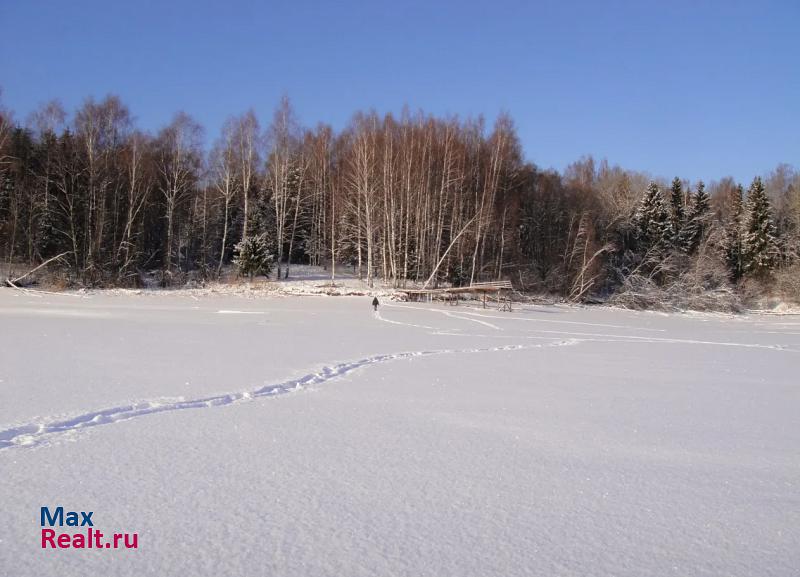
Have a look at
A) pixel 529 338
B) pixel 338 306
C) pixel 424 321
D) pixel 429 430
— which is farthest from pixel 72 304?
pixel 429 430

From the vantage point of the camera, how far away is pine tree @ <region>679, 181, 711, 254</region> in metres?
49.9

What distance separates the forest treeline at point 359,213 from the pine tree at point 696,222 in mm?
869

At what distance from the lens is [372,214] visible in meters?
38.7

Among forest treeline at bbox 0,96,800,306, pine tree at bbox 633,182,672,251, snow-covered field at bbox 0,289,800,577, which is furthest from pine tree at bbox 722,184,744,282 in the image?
snow-covered field at bbox 0,289,800,577

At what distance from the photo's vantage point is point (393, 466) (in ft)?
14.6

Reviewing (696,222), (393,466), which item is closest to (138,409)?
(393,466)

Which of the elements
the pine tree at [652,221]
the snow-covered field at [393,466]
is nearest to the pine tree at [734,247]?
the pine tree at [652,221]

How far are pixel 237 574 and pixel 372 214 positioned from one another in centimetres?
3650

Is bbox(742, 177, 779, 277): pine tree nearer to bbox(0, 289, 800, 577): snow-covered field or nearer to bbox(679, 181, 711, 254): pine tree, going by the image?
bbox(679, 181, 711, 254): pine tree

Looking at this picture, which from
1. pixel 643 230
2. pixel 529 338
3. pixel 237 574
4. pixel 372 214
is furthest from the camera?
pixel 643 230

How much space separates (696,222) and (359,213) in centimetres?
3436

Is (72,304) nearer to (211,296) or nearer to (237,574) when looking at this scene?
(211,296)

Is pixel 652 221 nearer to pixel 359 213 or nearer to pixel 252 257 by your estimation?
pixel 359 213

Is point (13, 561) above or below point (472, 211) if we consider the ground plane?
below
